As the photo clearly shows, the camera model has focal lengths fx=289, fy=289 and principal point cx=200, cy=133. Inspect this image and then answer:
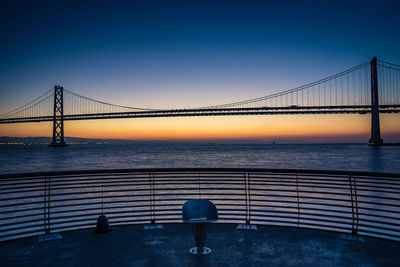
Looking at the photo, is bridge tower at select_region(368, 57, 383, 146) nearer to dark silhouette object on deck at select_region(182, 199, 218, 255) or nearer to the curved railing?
the curved railing

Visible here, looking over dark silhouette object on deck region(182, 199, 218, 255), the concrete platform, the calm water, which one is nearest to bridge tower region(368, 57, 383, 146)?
the calm water

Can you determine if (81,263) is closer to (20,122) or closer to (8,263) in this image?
(8,263)

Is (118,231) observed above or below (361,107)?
below

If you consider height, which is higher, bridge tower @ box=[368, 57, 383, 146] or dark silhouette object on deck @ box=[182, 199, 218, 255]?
bridge tower @ box=[368, 57, 383, 146]

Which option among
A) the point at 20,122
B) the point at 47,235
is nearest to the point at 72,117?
the point at 20,122

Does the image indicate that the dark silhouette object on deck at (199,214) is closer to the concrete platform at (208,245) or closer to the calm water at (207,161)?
the concrete platform at (208,245)

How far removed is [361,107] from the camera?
47.0 meters

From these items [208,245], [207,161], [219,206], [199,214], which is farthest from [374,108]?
[199,214]

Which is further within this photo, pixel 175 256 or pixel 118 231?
pixel 118 231

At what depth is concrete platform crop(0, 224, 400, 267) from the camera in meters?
2.86

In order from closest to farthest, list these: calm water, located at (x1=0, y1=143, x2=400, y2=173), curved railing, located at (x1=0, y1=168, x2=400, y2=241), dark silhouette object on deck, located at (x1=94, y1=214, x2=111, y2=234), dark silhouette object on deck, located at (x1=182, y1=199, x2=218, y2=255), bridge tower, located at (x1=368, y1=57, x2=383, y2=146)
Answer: dark silhouette object on deck, located at (x1=182, y1=199, x2=218, y2=255), curved railing, located at (x1=0, y1=168, x2=400, y2=241), dark silhouette object on deck, located at (x1=94, y1=214, x2=111, y2=234), calm water, located at (x1=0, y1=143, x2=400, y2=173), bridge tower, located at (x1=368, y1=57, x2=383, y2=146)

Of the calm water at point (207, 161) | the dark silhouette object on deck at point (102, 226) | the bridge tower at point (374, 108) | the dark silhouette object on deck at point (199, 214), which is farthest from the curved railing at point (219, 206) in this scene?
the bridge tower at point (374, 108)

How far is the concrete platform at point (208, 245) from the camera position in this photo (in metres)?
2.86

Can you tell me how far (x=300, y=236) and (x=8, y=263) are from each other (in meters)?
3.20
